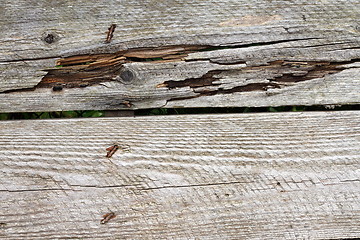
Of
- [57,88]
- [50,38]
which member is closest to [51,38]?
[50,38]

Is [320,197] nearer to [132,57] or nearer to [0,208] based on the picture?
[132,57]

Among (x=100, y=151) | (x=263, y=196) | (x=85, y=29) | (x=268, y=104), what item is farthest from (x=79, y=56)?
(x=263, y=196)

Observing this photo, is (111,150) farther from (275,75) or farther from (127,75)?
(275,75)

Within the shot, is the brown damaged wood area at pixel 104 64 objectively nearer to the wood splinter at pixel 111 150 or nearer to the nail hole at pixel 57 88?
the nail hole at pixel 57 88

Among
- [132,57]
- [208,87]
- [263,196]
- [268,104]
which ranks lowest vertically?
[263,196]

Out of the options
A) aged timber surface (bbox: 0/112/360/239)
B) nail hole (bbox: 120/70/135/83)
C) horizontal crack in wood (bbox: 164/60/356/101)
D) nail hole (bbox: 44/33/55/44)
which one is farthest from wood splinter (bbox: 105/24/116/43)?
aged timber surface (bbox: 0/112/360/239)

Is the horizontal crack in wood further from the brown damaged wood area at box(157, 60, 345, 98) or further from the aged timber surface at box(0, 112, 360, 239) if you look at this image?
the aged timber surface at box(0, 112, 360, 239)

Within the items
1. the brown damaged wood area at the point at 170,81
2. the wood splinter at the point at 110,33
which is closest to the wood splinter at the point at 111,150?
the brown damaged wood area at the point at 170,81
